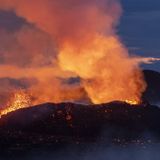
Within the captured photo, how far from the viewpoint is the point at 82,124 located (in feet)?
351

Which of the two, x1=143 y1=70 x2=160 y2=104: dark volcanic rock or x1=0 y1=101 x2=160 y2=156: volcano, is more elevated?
Result: x1=143 y1=70 x2=160 y2=104: dark volcanic rock

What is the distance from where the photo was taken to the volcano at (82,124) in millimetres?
98875

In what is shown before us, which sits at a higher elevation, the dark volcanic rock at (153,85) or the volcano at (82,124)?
the dark volcanic rock at (153,85)

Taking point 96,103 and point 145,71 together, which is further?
point 145,71

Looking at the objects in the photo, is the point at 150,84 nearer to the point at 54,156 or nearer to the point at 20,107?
the point at 20,107

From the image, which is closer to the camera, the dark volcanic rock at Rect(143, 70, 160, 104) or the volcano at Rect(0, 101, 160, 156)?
the volcano at Rect(0, 101, 160, 156)

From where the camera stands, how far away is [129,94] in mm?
121812

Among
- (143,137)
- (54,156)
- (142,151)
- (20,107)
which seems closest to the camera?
(54,156)

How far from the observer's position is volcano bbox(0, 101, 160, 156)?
98.9m

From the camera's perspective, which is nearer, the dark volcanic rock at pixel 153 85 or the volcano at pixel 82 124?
the volcano at pixel 82 124

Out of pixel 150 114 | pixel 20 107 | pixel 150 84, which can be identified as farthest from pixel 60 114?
pixel 150 84

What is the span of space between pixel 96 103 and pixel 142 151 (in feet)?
86.1

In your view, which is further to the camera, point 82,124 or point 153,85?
point 153,85

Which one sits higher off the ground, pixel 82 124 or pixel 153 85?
pixel 153 85
